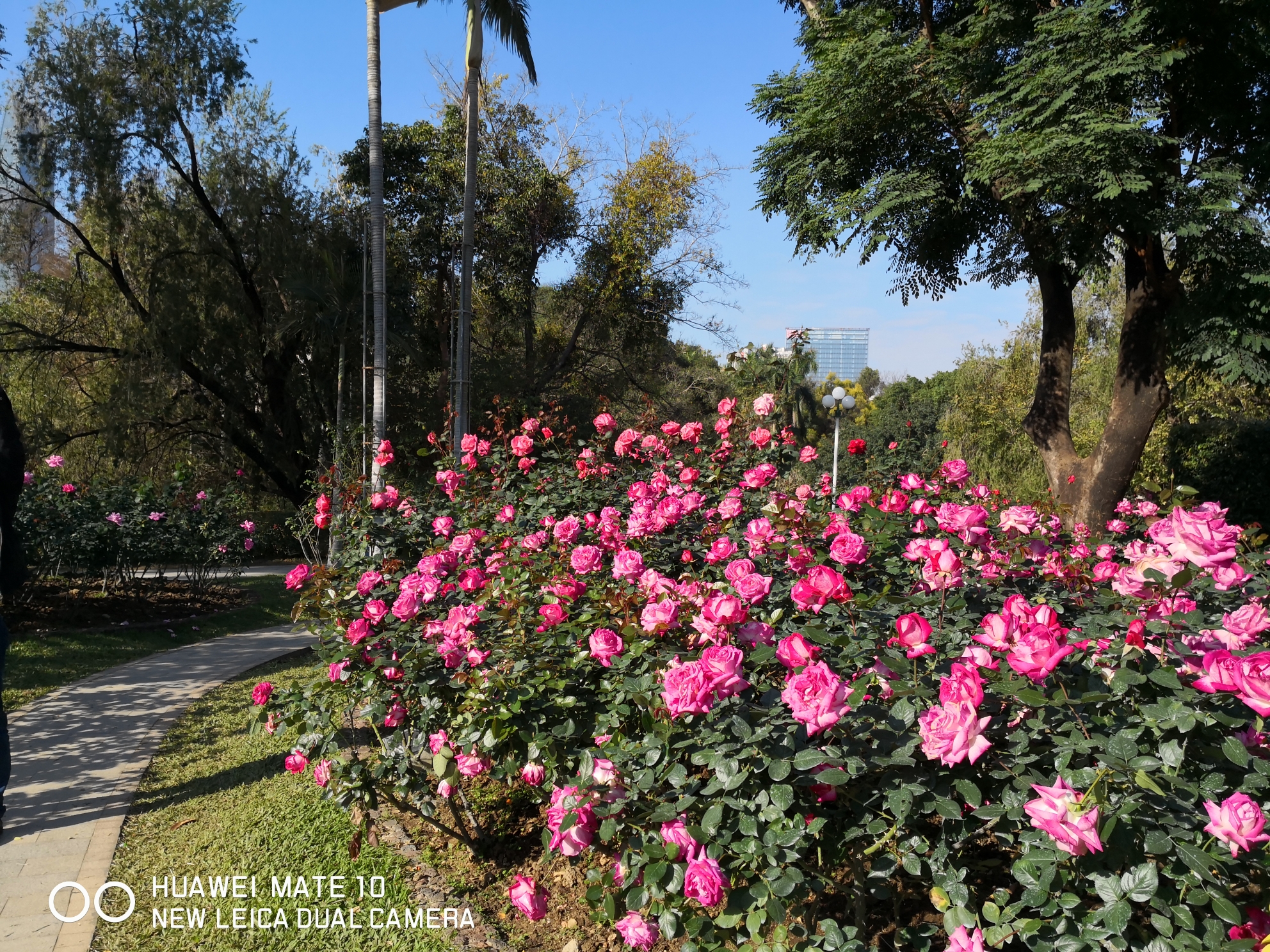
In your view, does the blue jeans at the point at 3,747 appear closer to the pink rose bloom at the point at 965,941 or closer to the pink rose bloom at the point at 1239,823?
the pink rose bloom at the point at 965,941

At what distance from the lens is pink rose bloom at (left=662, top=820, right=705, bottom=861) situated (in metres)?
1.65

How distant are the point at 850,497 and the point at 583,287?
1413 centimetres

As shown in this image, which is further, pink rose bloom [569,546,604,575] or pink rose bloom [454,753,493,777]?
pink rose bloom [569,546,604,575]

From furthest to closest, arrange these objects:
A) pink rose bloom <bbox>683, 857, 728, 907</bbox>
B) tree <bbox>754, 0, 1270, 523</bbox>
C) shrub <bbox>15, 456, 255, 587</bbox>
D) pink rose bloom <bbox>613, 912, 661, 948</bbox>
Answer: shrub <bbox>15, 456, 255, 587</bbox>
tree <bbox>754, 0, 1270, 523</bbox>
pink rose bloom <bbox>613, 912, 661, 948</bbox>
pink rose bloom <bbox>683, 857, 728, 907</bbox>

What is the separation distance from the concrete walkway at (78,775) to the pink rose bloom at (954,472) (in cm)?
343

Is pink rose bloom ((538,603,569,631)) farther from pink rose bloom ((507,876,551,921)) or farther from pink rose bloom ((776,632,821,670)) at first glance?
pink rose bloom ((776,632,821,670))

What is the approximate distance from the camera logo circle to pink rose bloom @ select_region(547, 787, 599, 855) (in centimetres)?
190

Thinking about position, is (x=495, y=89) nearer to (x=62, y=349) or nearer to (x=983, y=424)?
(x=62, y=349)

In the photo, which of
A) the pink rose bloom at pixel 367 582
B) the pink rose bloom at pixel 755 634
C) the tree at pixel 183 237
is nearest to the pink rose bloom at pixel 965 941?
the pink rose bloom at pixel 755 634

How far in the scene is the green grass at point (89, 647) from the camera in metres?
5.70

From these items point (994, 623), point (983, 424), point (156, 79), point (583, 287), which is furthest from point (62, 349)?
point (983, 424)

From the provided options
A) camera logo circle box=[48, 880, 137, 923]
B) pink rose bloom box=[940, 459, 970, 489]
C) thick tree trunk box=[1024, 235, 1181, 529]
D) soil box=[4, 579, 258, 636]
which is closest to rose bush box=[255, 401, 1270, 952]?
pink rose bloom box=[940, 459, 970, 489]

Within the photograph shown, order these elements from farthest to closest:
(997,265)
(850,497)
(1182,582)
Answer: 1. (997,265)
2. (850,497)
3. (1182,582)

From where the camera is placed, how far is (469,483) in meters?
4.26
